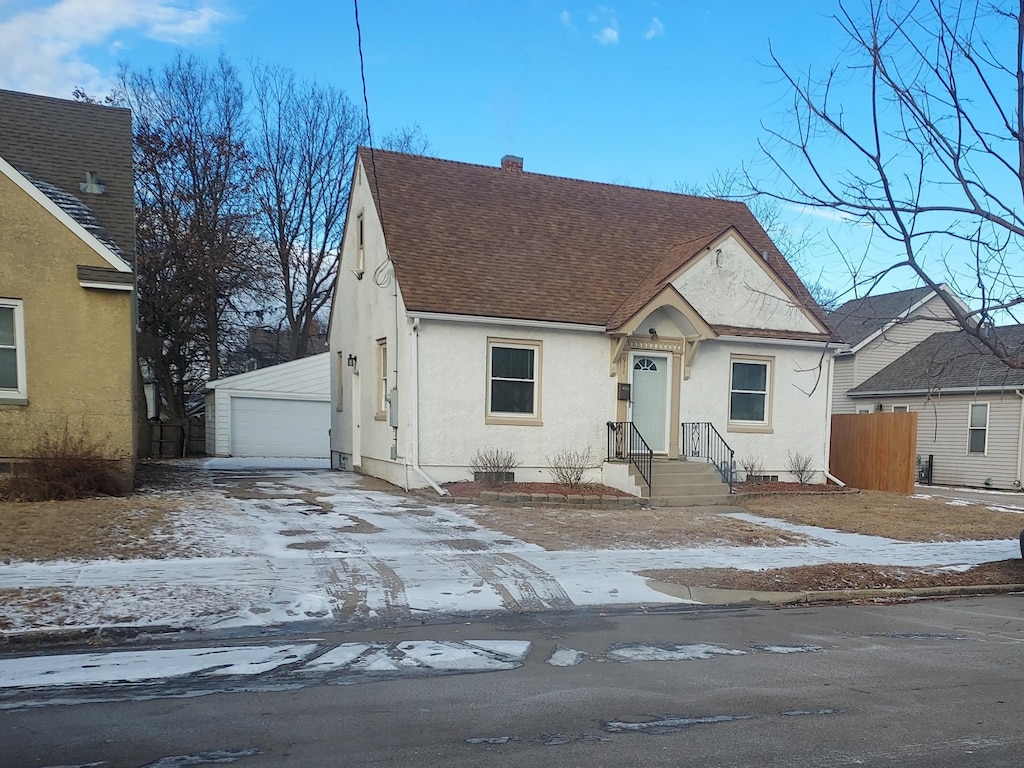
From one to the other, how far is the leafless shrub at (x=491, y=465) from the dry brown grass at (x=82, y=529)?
5.78m

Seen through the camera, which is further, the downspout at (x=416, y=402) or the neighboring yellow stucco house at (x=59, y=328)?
the downspout at (x=416, y=402)

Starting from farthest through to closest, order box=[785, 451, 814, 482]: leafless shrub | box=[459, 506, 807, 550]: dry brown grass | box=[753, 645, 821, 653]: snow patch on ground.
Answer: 1. box=[785, 451, 814, 482]: leafless shrub
2. box=[459, 506, 807, 550]: dry brown grass
3. box=[753, 645, 821, 653]: snow patch on ground

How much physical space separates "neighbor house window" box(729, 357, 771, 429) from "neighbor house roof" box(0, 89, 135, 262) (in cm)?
1278

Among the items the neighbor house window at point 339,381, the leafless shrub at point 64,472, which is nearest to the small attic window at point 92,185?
the leafless shrub at point 64,472

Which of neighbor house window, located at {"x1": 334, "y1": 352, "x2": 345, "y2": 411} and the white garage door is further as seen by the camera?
the white garage door

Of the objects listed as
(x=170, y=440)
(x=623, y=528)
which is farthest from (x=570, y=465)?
(x=170, y=440)

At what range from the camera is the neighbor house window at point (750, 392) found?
17641 millimetres

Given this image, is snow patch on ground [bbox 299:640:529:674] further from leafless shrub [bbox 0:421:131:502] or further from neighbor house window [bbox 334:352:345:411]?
neighbor house window [bbox 334:352:345:411]

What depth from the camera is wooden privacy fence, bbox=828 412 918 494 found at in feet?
60.0

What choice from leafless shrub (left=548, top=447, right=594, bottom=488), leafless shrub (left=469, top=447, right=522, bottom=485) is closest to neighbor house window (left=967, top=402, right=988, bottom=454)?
leafless shrub (left=548, top=447, right=594, bottom=488)

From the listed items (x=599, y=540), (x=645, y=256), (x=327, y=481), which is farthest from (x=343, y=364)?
(x=599, y=540)

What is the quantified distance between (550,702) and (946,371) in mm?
20853

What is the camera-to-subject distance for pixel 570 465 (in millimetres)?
15891

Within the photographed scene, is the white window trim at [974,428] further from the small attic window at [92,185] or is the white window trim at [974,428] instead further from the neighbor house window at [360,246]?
the small attic window at [92,185]
